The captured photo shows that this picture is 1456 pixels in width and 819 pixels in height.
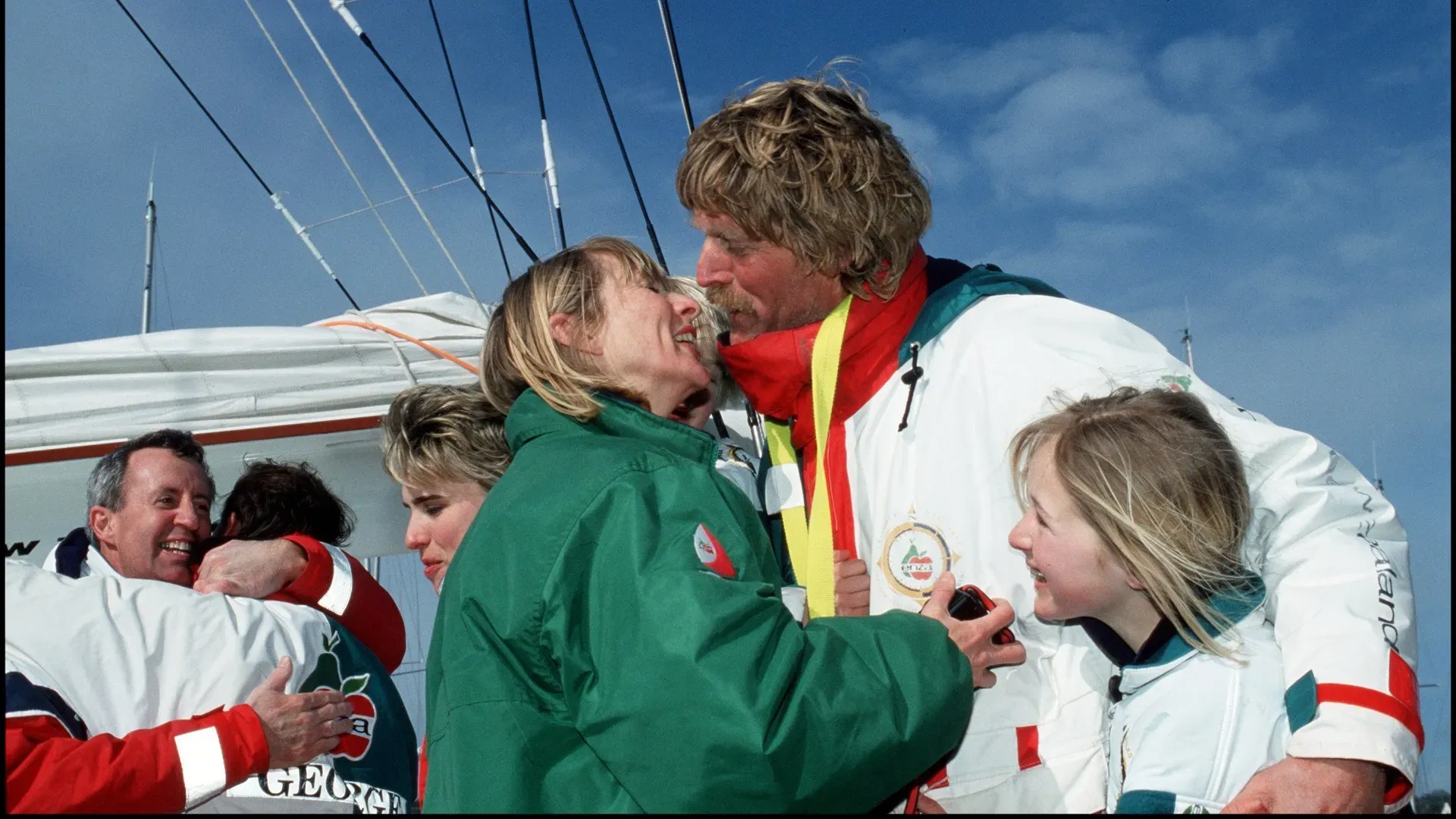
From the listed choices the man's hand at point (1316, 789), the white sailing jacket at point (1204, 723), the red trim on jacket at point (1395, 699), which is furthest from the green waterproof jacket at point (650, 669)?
the red trim on jacket at point (1395, 699)

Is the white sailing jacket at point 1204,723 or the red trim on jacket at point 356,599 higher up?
the red trim on jacket at point 356,599

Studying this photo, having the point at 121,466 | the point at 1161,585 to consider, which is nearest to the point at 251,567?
the point at 121,466

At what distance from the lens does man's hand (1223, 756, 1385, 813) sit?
5.64ft

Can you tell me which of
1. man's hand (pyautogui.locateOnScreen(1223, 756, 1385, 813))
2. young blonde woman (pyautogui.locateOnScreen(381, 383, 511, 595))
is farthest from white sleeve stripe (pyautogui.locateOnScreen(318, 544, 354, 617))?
man's hand (pyautogui.locateOnScreen(1223, 756, 1385, 813))

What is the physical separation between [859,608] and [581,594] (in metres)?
0.84

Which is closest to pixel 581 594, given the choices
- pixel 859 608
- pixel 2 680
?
pixel 859 608

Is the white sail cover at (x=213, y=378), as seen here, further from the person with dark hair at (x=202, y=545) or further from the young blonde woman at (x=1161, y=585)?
the young blonde woman at (x=1161, y=585)

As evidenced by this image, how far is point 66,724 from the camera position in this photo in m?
2.50

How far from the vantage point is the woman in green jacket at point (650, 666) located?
61.7 inches

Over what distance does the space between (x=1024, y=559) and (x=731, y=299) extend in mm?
849

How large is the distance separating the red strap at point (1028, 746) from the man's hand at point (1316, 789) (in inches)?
16.2

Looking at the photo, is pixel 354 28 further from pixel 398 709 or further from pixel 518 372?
pixel 518 372

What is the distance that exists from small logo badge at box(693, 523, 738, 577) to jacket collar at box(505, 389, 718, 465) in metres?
0.28

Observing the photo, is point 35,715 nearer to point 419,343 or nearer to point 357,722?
point 357,722
